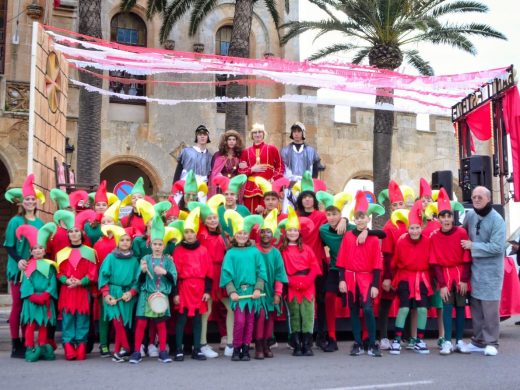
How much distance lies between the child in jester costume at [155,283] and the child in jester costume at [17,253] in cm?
138

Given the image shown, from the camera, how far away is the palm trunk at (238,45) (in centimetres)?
1884

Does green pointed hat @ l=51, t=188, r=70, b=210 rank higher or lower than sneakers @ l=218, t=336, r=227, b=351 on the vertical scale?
higher

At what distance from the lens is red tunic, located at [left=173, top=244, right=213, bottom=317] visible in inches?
318

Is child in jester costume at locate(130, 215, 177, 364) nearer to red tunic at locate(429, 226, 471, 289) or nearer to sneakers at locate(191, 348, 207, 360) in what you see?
sneakers at locate(191, 348, 207, 360)

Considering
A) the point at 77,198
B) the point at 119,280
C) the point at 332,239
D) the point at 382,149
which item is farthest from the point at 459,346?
the point at 382,149

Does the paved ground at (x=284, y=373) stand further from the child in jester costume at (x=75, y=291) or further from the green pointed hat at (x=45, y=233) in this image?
the green pointed hat at (x=45, y=233)

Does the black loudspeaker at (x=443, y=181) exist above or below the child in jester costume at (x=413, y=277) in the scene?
above

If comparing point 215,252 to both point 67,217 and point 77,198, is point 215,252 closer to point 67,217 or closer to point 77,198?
point 67,217

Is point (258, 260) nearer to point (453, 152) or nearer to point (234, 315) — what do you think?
point (234, 315)

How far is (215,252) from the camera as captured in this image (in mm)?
8500

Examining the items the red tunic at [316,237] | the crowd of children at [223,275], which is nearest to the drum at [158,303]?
the crowd of children at [223,275]

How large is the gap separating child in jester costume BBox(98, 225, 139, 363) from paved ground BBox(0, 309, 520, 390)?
308mm

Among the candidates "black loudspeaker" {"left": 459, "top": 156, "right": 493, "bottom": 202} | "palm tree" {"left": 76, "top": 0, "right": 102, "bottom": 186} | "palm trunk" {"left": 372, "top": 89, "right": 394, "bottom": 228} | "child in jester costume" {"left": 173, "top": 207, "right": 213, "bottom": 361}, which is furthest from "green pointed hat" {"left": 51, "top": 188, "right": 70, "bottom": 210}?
"palm trunk" {"left": 372, "top": 89, "right": 394, "bottom": 228}

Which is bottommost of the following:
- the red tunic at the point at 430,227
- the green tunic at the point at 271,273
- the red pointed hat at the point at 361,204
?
the green tunic at the point at 271,273
